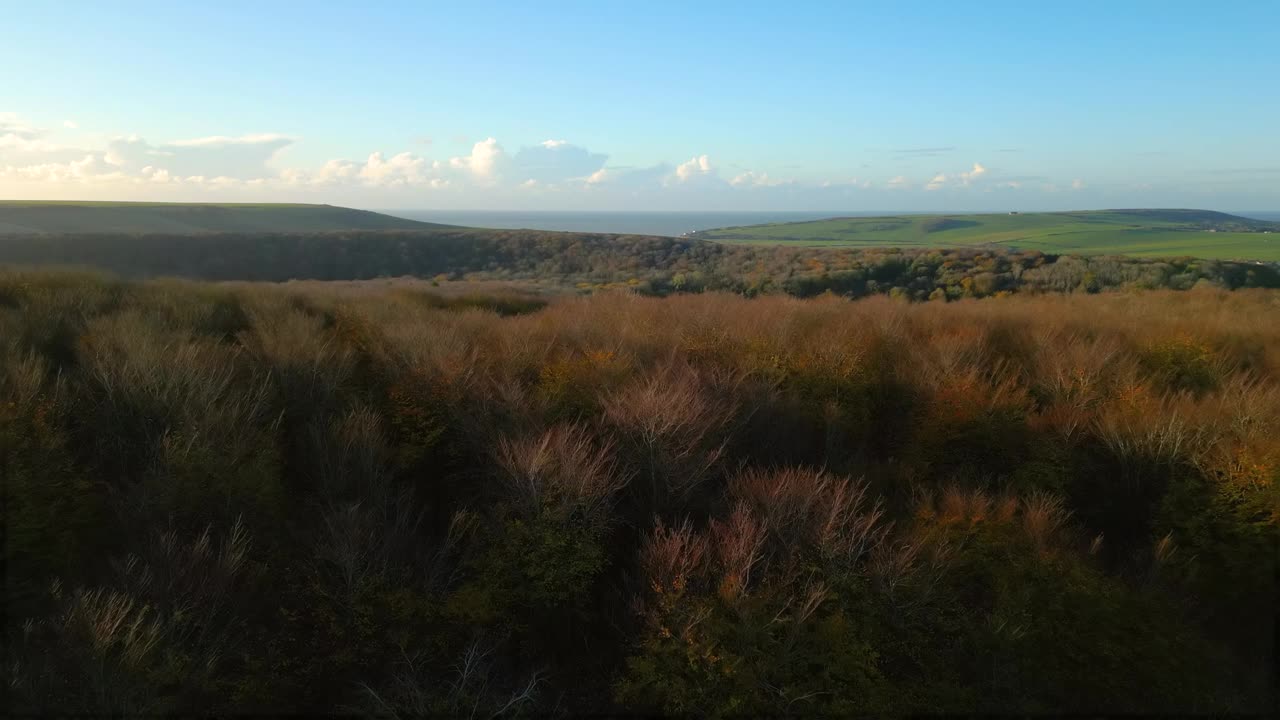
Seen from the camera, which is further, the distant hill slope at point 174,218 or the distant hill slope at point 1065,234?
the distant hill slope at point 1065,234

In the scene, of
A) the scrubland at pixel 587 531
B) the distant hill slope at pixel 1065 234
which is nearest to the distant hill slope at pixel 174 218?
the scrubland at pixel 587 531

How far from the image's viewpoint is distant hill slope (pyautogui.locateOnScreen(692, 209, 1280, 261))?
94.2 meters

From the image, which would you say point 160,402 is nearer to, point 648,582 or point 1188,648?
point 648,582

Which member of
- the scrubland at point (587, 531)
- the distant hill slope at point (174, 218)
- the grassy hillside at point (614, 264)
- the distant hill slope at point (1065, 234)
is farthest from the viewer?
the distant hill slope at point (1065, 234)

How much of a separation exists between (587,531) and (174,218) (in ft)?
287

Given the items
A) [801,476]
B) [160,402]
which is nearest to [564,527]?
[801,476]

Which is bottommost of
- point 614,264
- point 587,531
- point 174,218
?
point 587,531

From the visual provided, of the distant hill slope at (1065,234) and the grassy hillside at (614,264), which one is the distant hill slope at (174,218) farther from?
the distant hill slope at (1065,234)

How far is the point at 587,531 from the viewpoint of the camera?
44.9 feet

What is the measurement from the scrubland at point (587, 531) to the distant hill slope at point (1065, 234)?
261ft

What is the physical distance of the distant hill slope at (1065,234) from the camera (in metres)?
94.2

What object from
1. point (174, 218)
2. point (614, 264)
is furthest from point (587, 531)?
point (174, 218)

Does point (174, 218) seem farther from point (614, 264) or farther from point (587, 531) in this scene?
point (587, 531)

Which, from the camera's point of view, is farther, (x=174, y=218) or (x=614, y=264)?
(x=174, y=218)
